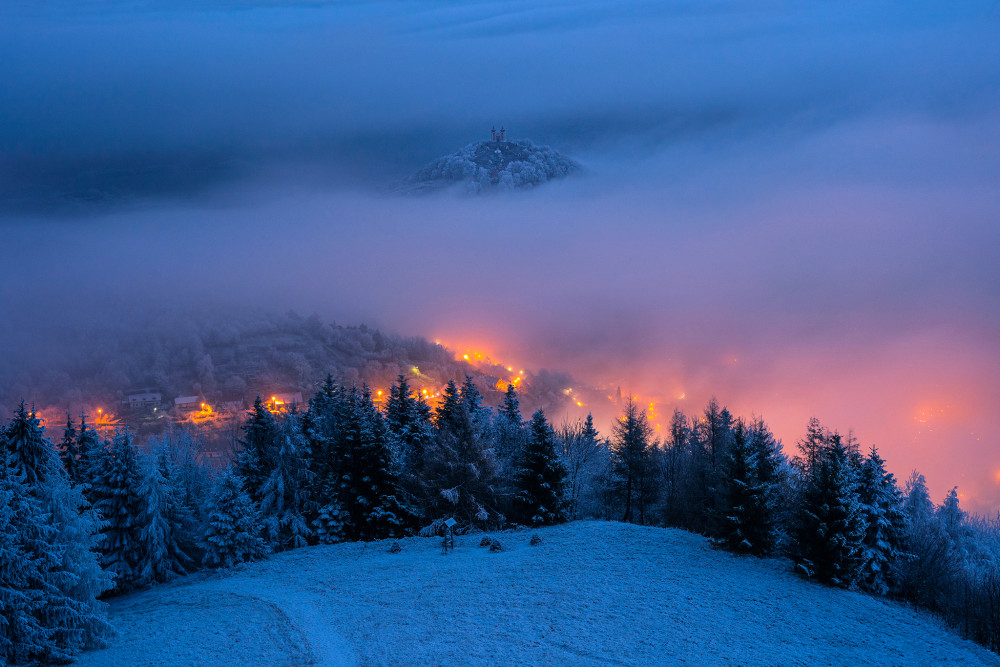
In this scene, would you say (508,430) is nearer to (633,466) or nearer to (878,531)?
(633,466)

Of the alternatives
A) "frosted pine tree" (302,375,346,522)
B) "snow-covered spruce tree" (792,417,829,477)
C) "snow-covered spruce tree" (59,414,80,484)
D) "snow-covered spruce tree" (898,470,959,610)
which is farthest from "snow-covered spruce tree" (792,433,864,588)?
"snow-covered spruce tree" (59,414,80,484)

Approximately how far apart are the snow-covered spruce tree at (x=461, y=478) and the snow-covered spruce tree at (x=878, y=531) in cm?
2190

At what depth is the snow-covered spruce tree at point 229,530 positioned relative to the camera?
37.2 meters

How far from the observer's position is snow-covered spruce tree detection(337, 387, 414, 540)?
42281mm

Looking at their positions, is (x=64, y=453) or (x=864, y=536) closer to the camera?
(x=864, y=536)

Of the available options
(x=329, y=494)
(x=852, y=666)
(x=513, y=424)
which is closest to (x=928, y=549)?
(x=852, y=666)

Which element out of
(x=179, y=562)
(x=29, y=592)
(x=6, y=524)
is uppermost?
(x=6, y=524)

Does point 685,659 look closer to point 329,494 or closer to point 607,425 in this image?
point 329,494

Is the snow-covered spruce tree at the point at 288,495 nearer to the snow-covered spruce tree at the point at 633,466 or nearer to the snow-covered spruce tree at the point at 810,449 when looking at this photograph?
the snow-covered spruce tree at the point at 633,466

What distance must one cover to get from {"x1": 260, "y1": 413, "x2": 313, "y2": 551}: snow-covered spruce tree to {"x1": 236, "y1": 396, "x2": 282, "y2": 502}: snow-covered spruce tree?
1.65 ft

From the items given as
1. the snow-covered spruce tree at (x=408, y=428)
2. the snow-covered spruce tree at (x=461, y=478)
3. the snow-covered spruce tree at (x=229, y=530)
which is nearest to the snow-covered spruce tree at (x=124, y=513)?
the snow-covered spruce tree at (x=229, y=530)

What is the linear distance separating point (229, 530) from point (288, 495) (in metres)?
6.20

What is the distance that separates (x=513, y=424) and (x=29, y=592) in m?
38.3

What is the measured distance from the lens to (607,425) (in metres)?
138
